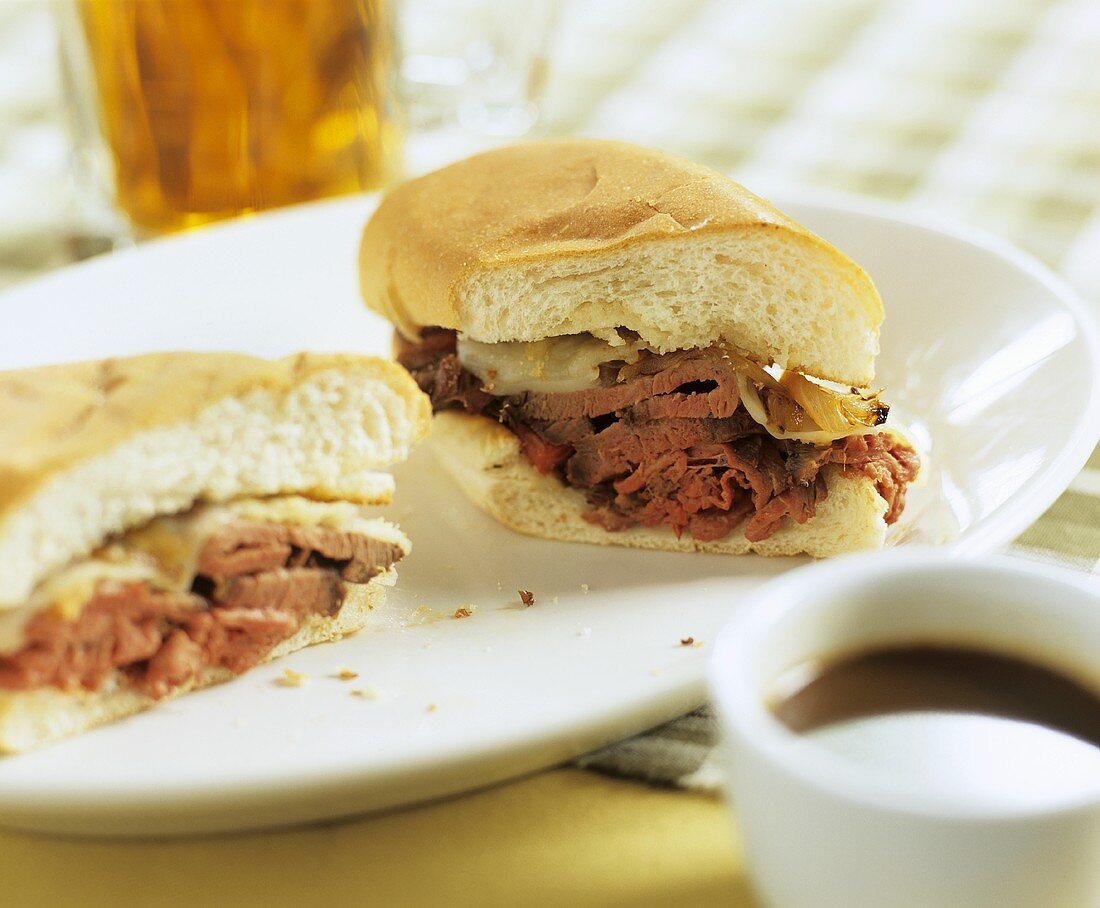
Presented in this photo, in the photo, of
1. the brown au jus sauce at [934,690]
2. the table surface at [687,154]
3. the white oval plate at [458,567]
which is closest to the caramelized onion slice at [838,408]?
the white oval plate at [458,567]

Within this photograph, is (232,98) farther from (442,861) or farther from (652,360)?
(442,861)

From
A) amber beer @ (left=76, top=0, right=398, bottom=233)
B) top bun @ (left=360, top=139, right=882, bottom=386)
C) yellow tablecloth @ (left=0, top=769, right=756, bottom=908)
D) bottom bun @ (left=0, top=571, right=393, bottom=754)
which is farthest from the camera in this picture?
amber beer @ (left=76, top=0, right=398, bottom=233)

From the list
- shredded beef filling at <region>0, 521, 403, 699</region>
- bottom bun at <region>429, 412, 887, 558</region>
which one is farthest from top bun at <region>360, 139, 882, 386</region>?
shredded beef filling at <region>0, 521, 403, 699</region>

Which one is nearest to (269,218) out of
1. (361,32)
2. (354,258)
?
(354,258)

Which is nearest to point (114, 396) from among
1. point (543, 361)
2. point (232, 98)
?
point (543, 361)

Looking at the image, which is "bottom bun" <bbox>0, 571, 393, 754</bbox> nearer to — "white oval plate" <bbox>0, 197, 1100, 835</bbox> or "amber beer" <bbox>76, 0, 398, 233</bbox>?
"white oval plate" <bbox>0, 197, 1100, 835</bbox>
